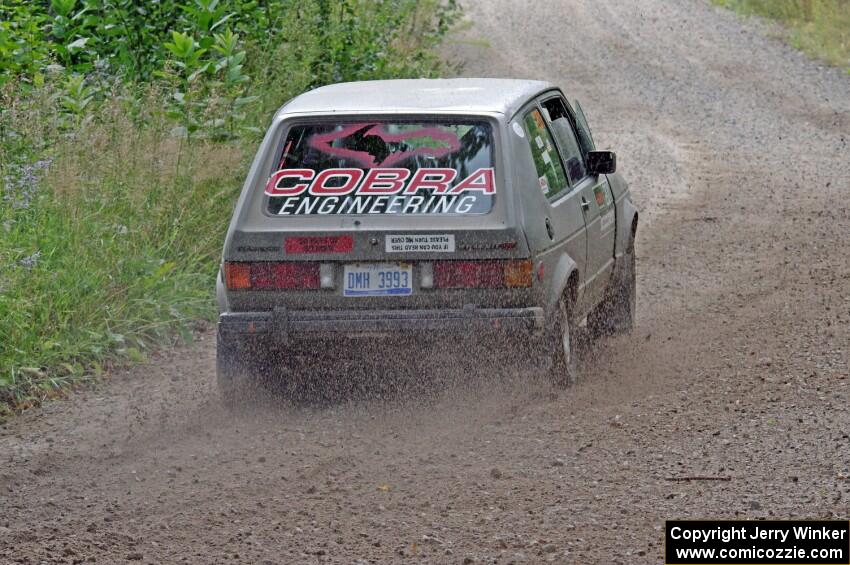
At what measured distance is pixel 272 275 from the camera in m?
7.07

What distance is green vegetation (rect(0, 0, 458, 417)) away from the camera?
337 inches

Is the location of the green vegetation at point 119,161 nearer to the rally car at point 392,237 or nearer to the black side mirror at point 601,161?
the rally car at point 392,237

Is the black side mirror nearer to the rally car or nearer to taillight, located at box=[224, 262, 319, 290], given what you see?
the rally car

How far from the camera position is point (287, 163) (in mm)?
7223

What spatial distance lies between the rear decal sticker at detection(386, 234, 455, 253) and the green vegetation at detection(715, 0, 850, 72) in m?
18.6

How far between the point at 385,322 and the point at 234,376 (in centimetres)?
91

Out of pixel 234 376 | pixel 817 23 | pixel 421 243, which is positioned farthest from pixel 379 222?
pixel 817 23

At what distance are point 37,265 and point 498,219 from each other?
10.8ft

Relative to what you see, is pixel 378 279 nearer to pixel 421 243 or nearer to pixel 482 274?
pixel 421 243

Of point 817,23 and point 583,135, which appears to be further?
point 817,23

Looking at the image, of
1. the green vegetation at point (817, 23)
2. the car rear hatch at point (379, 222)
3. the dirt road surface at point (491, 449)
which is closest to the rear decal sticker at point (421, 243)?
the car rear hatch at point (379, 222)

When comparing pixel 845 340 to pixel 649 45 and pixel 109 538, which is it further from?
pixel 649 45

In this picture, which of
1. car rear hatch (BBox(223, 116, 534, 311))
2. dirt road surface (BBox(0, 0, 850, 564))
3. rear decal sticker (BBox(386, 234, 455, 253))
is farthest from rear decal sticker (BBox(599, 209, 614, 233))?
rear decal sticker (BBox(386, 234, 455, 253))

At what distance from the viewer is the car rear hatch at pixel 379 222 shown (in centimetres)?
695
